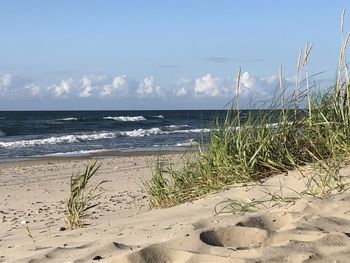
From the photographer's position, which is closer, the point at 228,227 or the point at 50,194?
the point at 228,227

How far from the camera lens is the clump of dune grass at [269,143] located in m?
5.05

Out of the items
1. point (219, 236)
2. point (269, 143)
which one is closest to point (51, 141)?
point (269, 143)

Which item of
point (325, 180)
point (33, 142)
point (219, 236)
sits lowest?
point (33, 142)

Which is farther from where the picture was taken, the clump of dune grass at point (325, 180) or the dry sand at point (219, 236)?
the clump of dune grass at point (325, 180)

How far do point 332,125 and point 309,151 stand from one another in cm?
33

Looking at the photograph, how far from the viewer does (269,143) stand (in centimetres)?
514

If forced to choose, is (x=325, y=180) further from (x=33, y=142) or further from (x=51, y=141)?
(x=51, y=141)

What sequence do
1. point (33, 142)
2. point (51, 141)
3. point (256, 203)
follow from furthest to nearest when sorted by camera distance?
point (51, 141), point (33, 142), point (256, 203)

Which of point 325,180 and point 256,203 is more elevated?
point 325,180

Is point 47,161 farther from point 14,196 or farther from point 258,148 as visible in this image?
point 258,148

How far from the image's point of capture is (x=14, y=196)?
373 inches

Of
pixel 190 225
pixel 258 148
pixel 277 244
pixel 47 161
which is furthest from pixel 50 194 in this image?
pixel 47 161

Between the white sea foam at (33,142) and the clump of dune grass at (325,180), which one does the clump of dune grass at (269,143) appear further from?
the white sea foam at (33,142)

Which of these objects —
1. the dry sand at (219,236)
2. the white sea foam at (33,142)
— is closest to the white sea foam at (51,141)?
the white sea foam at (33,142)
